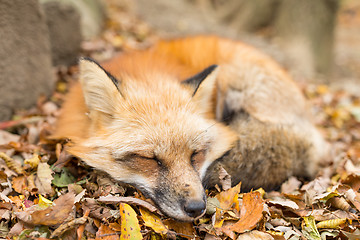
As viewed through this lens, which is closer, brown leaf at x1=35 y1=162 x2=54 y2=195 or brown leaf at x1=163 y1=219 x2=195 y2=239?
brown leaf at x1=163 y1=219 x2=195 y2=239

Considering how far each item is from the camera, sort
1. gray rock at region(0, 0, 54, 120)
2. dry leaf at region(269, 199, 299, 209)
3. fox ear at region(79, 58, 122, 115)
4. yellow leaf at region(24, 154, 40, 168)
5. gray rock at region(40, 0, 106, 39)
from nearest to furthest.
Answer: fox ear at region(79, 58, 122, 115)
dry leaf at region(269, 199, 299, 209)
yellow leaf at region(24, 154, 40, 168)
gray rock at region(0, 0, 54, 120)
gray rock at region(40, 0, 106, 39)

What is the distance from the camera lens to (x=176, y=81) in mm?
2746

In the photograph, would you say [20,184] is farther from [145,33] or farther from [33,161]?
[145,33]

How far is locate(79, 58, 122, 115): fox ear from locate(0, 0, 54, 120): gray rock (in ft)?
4.50

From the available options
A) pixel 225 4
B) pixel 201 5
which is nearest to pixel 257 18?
pixel 225 4

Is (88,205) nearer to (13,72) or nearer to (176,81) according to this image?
(176,81)

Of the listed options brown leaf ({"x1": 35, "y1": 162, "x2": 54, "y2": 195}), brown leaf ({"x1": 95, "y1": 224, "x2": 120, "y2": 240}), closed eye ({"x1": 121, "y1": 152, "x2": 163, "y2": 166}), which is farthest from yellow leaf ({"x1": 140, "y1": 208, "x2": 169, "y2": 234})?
brown leaf ({"x1": 35, "y1": 162, "x2": 54, "y2": 195})

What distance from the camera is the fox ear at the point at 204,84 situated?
254cm

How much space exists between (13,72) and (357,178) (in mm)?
3617

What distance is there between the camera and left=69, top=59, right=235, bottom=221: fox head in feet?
6.84

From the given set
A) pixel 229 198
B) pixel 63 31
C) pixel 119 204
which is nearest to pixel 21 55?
pixel 63 31

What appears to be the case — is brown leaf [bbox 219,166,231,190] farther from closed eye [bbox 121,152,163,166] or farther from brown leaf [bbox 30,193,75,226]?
brown leaf [bbox 30,193,75,226]

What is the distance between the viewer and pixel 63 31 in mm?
4453

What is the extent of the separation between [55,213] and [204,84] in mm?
1494
